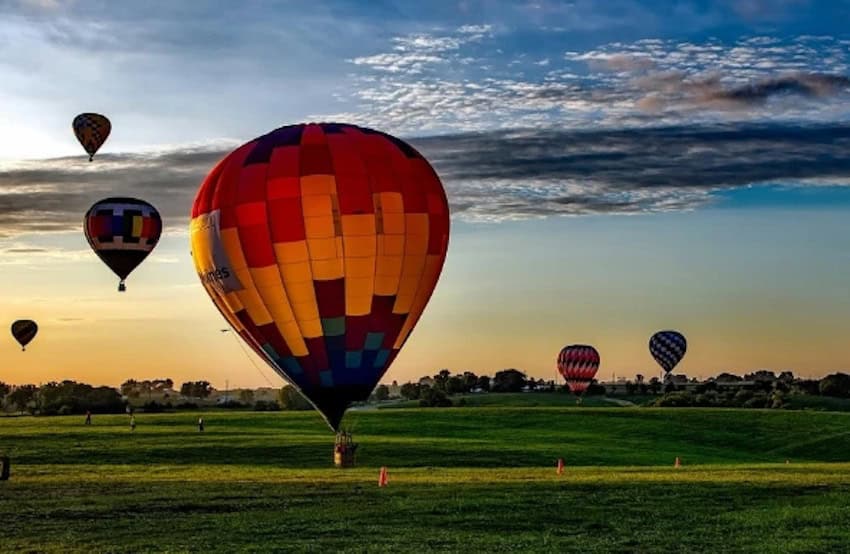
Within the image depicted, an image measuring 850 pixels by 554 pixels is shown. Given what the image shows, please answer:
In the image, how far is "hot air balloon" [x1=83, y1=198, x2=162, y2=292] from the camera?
67250mm

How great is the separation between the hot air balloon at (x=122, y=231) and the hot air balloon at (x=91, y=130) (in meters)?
8.41

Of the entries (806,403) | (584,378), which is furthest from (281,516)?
(806,403)

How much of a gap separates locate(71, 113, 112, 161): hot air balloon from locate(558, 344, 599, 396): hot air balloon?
5259 cm

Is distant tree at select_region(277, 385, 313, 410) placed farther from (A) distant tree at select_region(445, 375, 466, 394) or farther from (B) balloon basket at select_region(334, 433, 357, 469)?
(B) balloon basket at select_region(334, 433, 357, 469)

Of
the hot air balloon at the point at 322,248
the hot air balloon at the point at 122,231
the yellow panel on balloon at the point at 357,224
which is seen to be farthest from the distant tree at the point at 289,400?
the yellow panel on balloon at the point at 357,224

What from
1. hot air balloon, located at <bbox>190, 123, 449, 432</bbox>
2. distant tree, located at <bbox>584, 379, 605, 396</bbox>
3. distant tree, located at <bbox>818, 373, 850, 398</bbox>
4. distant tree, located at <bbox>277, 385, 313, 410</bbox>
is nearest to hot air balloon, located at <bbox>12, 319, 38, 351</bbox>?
distant tree, located at <bbox>277, 385, 313, 410</bbox>

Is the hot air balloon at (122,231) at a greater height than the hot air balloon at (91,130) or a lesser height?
lesser

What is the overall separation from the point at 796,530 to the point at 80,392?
176m

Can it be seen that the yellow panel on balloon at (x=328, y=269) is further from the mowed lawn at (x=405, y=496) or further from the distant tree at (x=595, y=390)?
the distant tree at (x=595, y=390)

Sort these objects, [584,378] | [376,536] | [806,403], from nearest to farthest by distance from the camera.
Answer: [376,536] < [584,378] < [806,403]

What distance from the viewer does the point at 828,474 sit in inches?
1907

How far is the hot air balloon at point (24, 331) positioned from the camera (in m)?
101

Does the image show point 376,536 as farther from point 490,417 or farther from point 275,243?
point 490,417

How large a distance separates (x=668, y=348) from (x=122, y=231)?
64.6 metres
